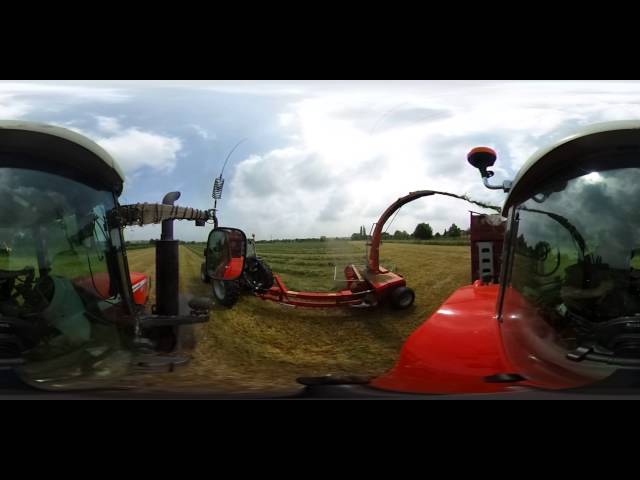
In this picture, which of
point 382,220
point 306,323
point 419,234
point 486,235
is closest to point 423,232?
point 419,234

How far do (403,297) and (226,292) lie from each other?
542 millimetres

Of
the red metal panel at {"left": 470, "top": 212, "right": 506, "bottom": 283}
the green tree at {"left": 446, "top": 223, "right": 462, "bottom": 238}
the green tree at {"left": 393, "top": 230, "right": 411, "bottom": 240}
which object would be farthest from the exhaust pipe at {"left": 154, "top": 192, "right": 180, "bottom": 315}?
the red metal panel at {"left": 470, "top": 212, "right": 506, "bottom": 283}

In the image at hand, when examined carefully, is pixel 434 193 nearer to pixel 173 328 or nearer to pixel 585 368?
pixel 585 368

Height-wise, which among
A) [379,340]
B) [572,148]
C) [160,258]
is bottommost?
[379,340]

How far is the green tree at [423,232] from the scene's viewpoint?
4.01 feet

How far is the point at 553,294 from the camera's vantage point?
1.40 meters

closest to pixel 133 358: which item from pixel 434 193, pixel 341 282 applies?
pixel 341 282

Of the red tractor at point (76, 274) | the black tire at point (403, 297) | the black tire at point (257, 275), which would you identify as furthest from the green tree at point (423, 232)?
the red tractor at point (76, 274)

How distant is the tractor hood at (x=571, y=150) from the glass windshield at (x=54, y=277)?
131 cm

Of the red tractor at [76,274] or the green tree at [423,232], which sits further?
the red tractor at [76,274]

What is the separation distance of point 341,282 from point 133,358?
32.8 inches

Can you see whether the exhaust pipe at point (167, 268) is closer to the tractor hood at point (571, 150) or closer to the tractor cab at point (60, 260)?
the tractor cab at point (60, 260)

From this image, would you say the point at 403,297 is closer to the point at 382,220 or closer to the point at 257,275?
the point at 382,220

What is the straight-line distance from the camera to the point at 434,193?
4.11 feet
